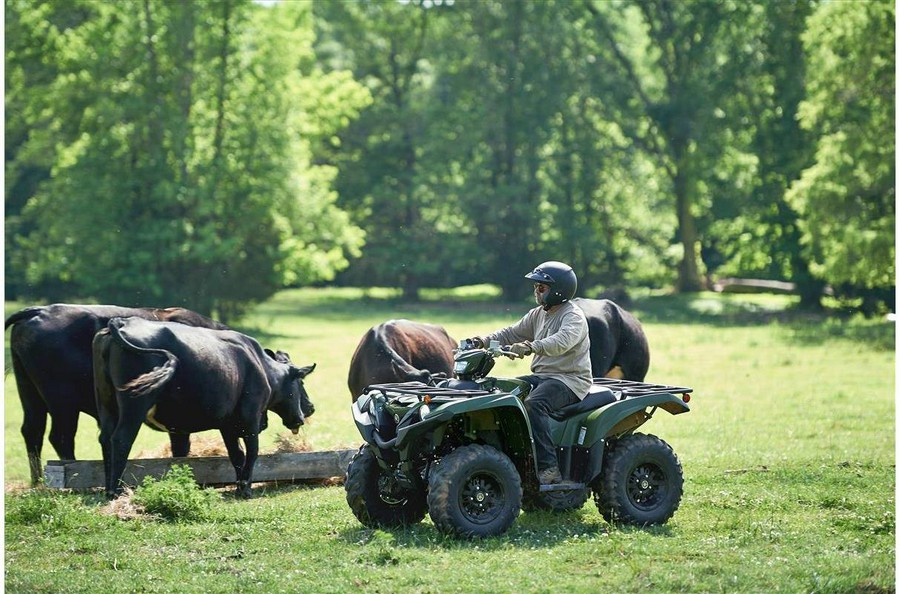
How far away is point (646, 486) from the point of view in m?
10.3

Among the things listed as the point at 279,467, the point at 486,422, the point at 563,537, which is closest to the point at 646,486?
the point at 563,537

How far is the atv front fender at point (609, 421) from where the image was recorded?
9.99 meters

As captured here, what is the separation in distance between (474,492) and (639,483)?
1.51m

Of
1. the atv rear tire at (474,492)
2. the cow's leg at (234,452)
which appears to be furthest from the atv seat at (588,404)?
the cow's leg at (234,452)

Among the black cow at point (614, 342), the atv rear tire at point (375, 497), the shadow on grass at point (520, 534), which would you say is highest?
the black cow at point (614, 342)

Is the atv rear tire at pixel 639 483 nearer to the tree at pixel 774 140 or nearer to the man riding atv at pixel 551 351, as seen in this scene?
the man riding atv at pixel 551 351

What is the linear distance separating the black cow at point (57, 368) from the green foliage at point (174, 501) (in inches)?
124

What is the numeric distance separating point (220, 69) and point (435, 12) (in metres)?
16.5

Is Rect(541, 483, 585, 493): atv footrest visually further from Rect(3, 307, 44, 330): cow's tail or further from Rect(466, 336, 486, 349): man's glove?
Rect(3, 307, 44, 330): cow's tail

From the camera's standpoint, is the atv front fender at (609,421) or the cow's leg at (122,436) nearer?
the atv front fender at (609,421)

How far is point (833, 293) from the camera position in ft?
148

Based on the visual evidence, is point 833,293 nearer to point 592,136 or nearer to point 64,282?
point 592,136

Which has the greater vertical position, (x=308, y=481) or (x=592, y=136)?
(x=592, y=136)

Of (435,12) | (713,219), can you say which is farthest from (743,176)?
(435,12)
